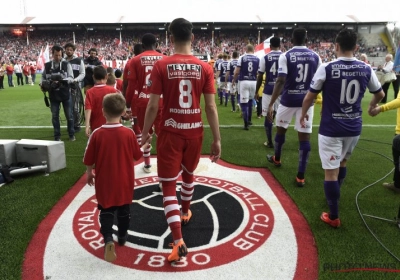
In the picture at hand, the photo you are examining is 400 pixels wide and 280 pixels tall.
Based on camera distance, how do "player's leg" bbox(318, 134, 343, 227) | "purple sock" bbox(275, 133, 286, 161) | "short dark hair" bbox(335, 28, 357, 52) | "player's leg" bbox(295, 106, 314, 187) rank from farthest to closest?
"purple sock" bbox(275, 133, 286, 161) → "player's leg" bbox(295, 106, 314, 187) → "player's leg" bbox(318, 134, 343, 227) → "short dark hair" bbox(335, 28, 357, 52)

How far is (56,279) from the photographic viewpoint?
112 inches

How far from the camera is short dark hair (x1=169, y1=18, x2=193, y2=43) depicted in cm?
293

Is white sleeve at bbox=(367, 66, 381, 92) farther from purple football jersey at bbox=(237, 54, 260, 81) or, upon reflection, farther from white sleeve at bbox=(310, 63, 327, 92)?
purple football jersey at bbox=(237, 54, 260, 81)

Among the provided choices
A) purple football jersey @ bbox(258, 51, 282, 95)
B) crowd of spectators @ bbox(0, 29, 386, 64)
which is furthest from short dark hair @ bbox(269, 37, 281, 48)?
crowd of spectators @ bbox(0, 29, 386, 64)

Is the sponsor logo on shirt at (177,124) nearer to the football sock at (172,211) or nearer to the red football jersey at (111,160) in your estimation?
the red football jersey at (111,160)

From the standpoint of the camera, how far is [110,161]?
302 cm

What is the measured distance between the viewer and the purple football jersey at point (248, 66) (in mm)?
9203

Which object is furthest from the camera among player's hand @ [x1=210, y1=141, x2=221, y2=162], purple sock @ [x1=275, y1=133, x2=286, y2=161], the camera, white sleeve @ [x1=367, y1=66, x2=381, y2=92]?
the camera

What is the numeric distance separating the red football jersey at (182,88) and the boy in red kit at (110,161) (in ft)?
1.29

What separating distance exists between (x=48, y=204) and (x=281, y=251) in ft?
10.0

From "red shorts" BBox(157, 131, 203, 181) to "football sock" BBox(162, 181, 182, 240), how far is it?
0.09m

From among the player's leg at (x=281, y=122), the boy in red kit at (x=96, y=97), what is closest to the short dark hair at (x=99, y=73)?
the boy in red kit at (x=96, y=97)

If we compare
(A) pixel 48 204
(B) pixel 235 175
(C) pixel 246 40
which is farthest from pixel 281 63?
(C) pixel 246 40
